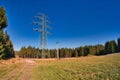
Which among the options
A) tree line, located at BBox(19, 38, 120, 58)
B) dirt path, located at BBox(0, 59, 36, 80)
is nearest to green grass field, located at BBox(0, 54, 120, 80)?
dirt path, located at BBox(0, 59, 36, 80)

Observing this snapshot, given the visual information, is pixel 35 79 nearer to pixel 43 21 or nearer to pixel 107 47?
pixel 43 21

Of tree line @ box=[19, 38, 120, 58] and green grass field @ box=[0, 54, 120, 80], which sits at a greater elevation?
tree line @ box=[19, 38, 120, 58]

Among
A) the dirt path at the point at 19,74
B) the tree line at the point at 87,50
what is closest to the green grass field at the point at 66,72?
the dirt path at the point at 19,74

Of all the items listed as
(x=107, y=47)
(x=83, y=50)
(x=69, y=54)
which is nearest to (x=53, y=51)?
(x=69, y=54)

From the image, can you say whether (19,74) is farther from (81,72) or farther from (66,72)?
(81,72)

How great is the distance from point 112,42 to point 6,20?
289 ft

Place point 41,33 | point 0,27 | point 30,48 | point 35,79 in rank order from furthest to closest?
point 30,48, point 41,33, point 0,27, point 35,79

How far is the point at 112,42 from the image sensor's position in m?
115

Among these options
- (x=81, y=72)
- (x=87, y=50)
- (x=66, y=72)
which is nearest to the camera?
(x=81, y=72)

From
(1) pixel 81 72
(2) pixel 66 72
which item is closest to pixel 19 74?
(2) pixel 66 72

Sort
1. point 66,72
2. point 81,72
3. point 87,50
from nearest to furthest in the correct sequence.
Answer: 1. point 81,72
2. point 66,72
3. point 87,50

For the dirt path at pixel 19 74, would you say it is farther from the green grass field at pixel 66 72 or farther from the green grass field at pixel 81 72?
the green grass field at pixel 81 72

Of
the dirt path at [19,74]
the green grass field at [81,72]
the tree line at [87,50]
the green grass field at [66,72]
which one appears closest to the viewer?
the green grass field at [81,72]

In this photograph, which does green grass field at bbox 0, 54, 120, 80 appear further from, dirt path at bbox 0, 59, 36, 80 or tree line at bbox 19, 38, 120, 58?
tree line at bbox 19, 38, 120, 58
